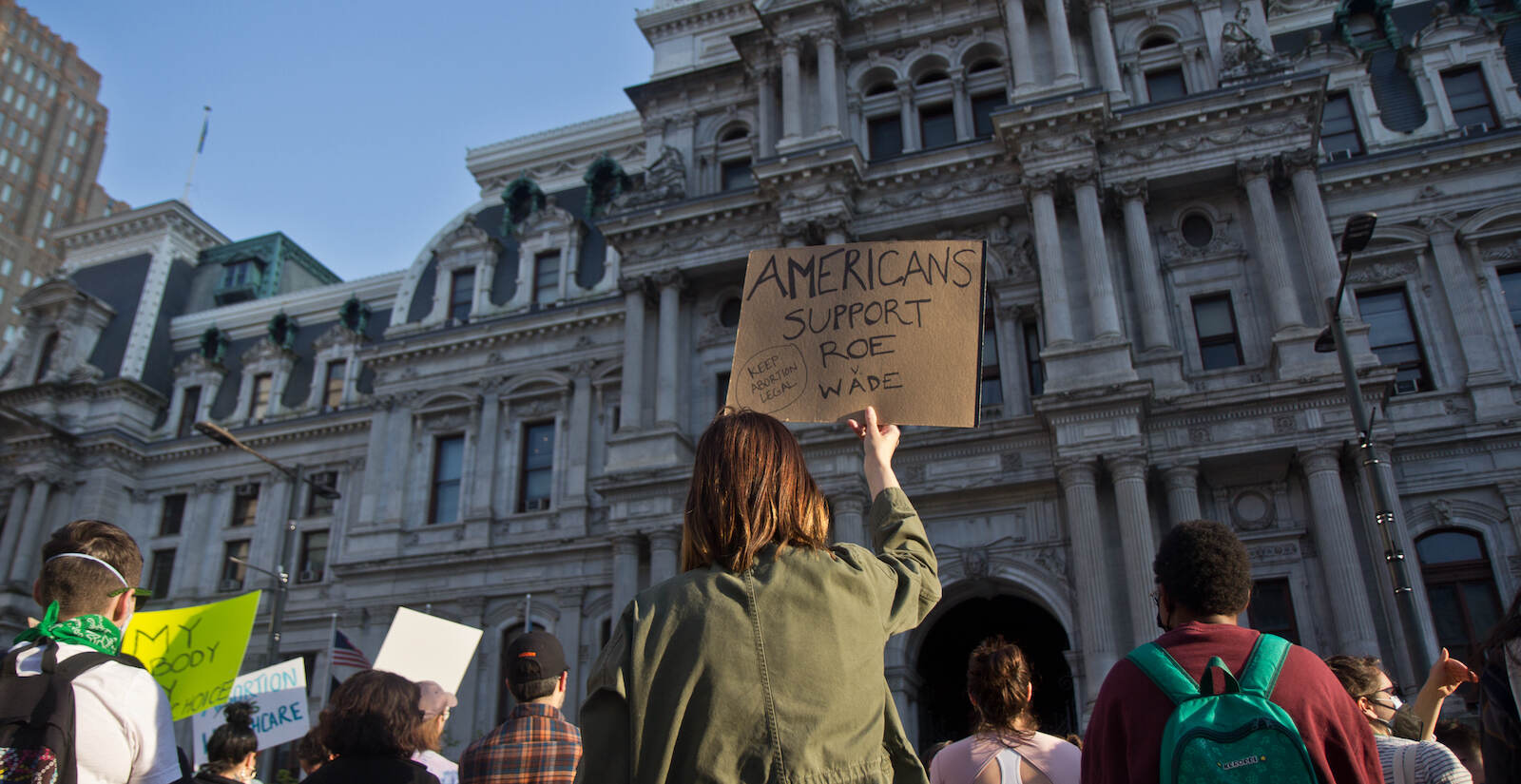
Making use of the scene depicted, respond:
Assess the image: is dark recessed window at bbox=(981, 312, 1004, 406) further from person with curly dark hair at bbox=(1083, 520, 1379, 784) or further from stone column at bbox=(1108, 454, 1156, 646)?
person with curly dark hair at bbox=(1083, 520, 1379, 784)

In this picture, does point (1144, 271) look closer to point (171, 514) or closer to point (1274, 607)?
point (1274, 607)

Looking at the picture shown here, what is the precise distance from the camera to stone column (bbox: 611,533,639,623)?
22.6m

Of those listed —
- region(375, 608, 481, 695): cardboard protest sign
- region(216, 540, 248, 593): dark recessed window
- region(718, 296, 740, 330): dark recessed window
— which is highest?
region(718, 296, 740, 330): dark recessed window

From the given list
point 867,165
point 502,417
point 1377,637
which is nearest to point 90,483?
point 502,417

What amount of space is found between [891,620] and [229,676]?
782 cm

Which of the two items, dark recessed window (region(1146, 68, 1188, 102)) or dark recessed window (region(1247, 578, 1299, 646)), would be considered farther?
dark recessed window (region(1146, 68, 1188, 102))

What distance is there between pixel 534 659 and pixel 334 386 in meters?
33.6

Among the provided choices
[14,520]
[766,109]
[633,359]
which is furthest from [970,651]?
[14,520]

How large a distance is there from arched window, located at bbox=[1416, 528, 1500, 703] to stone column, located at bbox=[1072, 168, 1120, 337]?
700 cm

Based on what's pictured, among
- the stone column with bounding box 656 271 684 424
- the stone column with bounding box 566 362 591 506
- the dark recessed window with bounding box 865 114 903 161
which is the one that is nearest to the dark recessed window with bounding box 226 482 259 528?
the stone column with bounding box 566 362 591 506

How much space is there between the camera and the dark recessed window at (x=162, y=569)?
3488 cm

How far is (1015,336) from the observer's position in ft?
73.7

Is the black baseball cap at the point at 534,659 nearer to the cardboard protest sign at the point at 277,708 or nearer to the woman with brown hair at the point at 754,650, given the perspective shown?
the woman with brown hair at the point at 754,650

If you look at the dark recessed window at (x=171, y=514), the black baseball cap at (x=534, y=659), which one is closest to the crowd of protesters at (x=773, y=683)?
the black baseball cap at (x=534, y=659)
